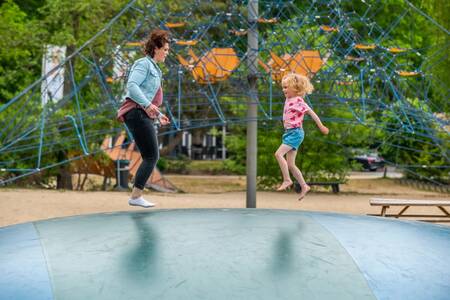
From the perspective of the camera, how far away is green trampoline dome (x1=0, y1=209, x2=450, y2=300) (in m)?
2.46

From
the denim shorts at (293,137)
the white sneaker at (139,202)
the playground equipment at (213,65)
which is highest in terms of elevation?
the playground equipment at (213,65)

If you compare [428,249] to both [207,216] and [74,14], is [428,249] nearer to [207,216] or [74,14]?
[207,216]

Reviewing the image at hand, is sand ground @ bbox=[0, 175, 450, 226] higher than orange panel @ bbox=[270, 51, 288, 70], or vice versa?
orange panel @ bbox=[270, 51, 288, 70]

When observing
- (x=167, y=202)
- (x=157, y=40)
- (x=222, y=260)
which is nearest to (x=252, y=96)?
(x=167, y=202)

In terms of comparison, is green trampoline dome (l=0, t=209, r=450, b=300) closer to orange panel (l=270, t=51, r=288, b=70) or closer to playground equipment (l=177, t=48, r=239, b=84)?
playground equipment (l=177, t=48, r=239, b=84)

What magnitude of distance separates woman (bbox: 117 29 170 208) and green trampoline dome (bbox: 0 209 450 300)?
5.99 ft

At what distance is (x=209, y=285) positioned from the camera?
8.10ft

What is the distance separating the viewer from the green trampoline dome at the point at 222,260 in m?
2.46

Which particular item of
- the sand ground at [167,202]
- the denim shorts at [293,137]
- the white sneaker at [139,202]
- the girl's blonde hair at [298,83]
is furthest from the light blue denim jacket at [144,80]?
the sand ground at [167,202]

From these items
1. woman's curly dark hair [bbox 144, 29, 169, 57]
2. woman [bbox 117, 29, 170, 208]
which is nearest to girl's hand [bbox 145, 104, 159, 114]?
woman [bbox 117, 29, 170, 208]

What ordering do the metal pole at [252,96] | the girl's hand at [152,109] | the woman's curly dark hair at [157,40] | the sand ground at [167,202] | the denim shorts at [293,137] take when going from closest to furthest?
the girl's hand at [152,109], the woman's curly dark hair at [157,40], the denim shorts at [293,137], the metal pole at [252,96], the sand ground at [167,202]

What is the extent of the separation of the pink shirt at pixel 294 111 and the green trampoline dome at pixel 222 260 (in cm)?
241

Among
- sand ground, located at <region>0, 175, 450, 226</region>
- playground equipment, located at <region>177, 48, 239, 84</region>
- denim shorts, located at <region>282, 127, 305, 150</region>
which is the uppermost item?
playground equipment, located at <region>177, 48, 239, 84</region>

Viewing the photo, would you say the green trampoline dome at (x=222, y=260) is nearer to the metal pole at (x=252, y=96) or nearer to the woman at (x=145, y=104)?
the woman at (x=145, y=104)
